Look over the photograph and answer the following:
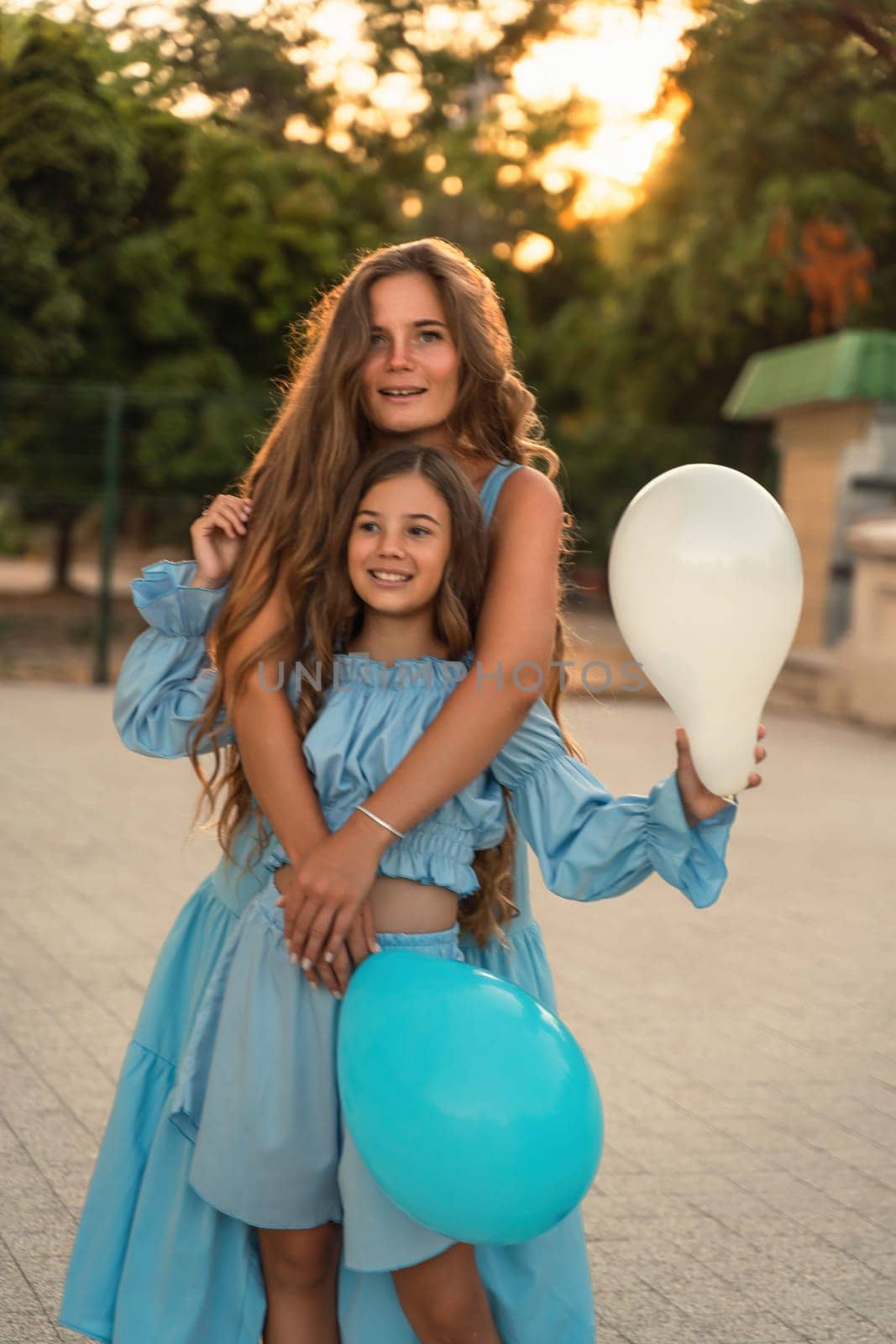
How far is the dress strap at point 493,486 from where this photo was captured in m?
2.55

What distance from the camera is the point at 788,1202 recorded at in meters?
3.84

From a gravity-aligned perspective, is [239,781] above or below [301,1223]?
above

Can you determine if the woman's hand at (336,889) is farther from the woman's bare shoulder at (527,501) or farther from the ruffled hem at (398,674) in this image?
the woman's bare shoulder at (527,501)

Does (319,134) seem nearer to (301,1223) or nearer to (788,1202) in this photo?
(788,1202)

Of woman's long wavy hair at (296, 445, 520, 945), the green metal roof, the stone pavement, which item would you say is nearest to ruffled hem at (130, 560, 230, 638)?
woman's long wavy hair at (296, 445, 520, 945)

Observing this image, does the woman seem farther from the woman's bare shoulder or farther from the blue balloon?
the blue balloon

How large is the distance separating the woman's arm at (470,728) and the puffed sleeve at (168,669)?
298 millimetres

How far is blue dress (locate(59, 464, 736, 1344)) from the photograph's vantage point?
2482 mm

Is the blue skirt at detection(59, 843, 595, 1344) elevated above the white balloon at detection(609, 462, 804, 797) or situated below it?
below

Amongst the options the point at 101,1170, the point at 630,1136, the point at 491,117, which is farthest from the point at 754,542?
the point at 491,117

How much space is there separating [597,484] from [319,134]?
747 cm

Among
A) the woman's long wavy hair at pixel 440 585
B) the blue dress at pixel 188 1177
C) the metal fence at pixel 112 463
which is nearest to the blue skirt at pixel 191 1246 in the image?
the blue dress at pixel 188 1177

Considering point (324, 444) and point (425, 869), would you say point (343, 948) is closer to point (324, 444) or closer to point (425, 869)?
point (425, 869)

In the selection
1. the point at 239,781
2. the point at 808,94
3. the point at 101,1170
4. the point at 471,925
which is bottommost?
the point at 101,1170
